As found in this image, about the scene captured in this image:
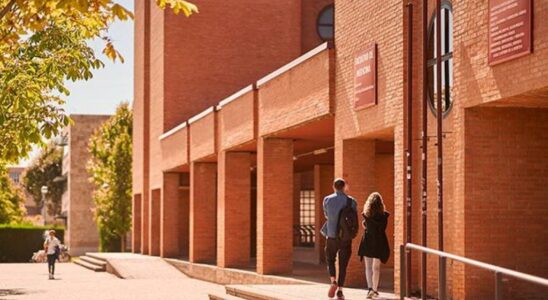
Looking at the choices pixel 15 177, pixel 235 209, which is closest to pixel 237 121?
pixel 235 209

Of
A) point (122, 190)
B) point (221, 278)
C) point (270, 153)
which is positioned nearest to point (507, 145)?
point (270, 153)

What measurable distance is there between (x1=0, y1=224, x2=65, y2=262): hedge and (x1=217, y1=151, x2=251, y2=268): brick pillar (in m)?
31.3

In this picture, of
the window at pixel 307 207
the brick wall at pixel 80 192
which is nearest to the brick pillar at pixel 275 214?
the window at pixel 307 207

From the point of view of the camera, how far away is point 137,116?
163 ft

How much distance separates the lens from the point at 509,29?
14281 mm

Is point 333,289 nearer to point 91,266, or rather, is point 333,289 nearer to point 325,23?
point 325,23

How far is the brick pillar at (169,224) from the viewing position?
4159cm

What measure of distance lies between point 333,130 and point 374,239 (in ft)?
29.1

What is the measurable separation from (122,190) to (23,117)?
44202mm

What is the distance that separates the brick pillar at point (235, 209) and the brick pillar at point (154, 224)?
45.3ft

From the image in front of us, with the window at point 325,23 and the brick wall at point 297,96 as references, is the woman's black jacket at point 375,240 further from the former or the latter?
the window at point 325,23

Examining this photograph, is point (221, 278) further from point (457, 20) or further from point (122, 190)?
point (122, 190)

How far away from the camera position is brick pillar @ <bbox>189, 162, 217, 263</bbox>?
35.9m

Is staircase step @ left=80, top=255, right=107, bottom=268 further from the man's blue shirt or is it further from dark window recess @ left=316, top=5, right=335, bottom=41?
the man's blue shirt
